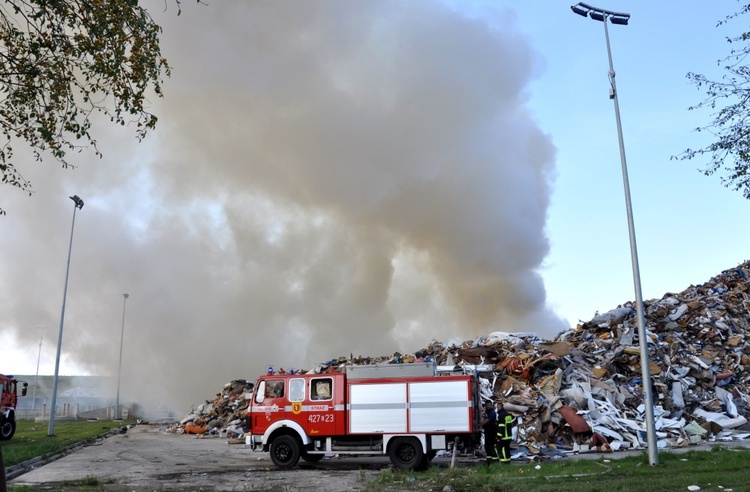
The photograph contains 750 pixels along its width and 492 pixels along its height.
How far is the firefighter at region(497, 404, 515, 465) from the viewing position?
52.0 feet

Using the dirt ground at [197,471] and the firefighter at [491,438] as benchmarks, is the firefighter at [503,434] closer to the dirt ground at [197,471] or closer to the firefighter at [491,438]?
the firefighter at [491,438]

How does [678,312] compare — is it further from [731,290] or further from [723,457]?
[723,457]

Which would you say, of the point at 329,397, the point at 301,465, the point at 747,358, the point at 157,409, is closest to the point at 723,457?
the point at 329,397

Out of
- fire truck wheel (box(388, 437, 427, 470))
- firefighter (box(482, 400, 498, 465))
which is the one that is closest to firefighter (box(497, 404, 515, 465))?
firefighter (box(482, 400, 498, 465))

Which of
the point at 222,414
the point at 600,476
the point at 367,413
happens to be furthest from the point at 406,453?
the point at 222,414

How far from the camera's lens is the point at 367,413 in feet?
53.7

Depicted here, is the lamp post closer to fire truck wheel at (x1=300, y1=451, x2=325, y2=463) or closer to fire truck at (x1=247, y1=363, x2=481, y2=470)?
Answer: fire truck at (x1=247, y1=363, x2=481, y2=470)

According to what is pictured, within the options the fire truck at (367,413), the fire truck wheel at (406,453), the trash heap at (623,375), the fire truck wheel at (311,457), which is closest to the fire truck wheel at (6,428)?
the trash heap at (623,375)

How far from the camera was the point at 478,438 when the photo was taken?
17125 mm

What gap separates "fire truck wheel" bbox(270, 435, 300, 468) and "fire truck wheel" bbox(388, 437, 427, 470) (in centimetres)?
280

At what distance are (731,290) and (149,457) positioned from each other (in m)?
30.1

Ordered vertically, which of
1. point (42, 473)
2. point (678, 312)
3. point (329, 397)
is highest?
point (678, 312)

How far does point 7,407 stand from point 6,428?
1.75 m

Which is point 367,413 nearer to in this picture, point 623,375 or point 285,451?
point 285,451
